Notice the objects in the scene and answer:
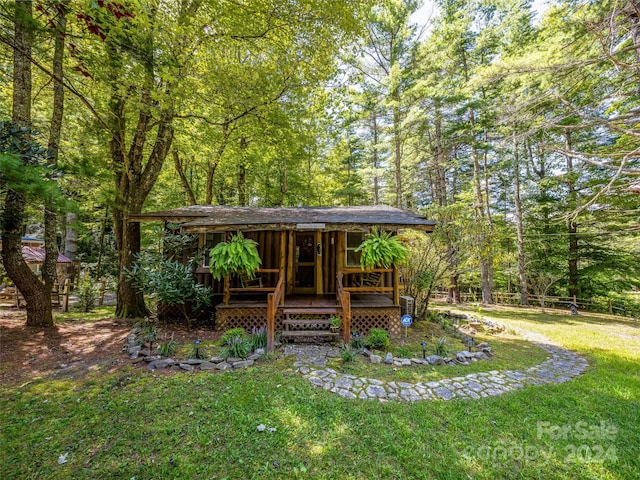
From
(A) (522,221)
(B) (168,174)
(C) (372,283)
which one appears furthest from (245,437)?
(A) (522,221)

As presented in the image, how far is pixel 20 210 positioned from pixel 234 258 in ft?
14.4

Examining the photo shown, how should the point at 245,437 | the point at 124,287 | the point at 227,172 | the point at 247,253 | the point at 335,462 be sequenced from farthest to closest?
the point at 227,172 < the point at 124,287 < the point at 247,253 < the point at 245,437 < the point at 335,462

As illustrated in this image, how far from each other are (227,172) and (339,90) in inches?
362

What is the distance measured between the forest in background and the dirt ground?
134cm

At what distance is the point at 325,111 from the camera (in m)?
10.9

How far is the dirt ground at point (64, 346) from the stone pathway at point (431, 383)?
2.89 metres

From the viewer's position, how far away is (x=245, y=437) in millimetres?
2760

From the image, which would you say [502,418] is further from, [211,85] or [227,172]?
[227,172]

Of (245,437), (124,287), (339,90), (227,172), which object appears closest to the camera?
(245,437)

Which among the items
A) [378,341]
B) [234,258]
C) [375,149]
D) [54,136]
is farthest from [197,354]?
[375,149]

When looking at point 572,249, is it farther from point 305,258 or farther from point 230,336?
point 230,336

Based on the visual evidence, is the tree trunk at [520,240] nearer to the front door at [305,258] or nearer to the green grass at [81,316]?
the front door at [305,258]

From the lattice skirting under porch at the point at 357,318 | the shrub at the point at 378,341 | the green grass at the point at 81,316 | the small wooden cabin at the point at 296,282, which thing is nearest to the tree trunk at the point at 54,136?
the green grass at the point at 81,316

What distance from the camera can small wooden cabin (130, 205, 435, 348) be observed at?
6.22m
